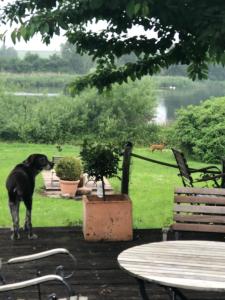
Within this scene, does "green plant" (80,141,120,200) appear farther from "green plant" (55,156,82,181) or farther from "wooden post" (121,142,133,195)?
"green plant" (55,156,82,181)

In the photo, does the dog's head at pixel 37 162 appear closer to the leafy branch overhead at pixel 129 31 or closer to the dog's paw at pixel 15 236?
the dog's paw at pixel 15 236

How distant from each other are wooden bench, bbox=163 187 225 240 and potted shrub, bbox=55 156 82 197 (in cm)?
743

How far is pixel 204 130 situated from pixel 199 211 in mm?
18062

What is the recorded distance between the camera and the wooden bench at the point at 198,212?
218 inches

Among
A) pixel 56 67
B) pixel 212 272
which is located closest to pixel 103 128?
pixel 56 67

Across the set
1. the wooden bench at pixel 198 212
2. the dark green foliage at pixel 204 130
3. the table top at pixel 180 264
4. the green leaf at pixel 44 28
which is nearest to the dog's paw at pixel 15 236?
the wooden bench at pixel 198 212

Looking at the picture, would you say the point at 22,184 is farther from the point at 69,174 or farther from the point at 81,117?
the point at 81,117

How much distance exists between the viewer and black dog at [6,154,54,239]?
6352 mm

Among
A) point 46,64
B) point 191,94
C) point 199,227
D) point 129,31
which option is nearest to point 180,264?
point 199,227

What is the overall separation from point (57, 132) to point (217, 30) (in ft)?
96.3

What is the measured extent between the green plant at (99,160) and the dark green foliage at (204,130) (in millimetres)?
16184

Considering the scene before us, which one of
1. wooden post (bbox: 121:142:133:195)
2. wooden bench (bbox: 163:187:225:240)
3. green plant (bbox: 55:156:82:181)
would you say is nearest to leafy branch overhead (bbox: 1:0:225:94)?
wooden post (bbox: 121:142:133:195)

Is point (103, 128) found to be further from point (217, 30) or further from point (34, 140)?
point (217, 30)

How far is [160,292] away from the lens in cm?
487
